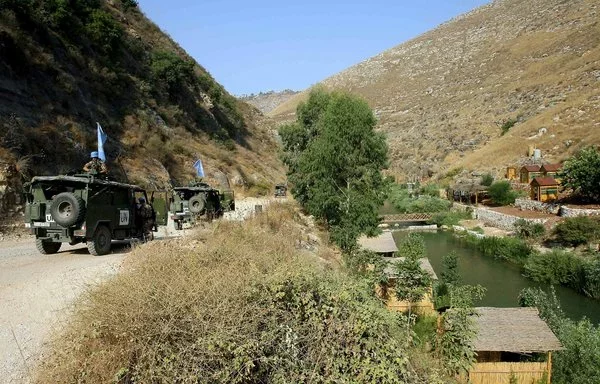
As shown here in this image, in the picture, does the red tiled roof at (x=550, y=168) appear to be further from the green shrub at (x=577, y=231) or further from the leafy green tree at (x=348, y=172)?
the leafy green tree at (x=348, y=172)

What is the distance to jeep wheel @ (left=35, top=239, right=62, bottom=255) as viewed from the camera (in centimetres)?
1202

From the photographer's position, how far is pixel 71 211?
1130 cm

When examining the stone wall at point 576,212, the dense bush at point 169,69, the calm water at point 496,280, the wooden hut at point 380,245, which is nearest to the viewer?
the calm water at point 496,280

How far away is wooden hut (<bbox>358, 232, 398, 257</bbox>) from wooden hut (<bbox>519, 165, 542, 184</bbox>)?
1226 inches

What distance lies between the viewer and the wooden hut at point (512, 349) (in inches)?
581

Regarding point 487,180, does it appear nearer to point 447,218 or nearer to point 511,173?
point 511,173

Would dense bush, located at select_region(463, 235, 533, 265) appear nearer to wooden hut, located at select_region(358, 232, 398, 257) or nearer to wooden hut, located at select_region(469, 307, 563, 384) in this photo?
wooden hut, located at select_region(358, 232, 398, 257)

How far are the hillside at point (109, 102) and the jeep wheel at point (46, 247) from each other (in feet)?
16.3

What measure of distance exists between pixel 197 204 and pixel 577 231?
89.9ft

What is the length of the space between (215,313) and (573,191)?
155 ft

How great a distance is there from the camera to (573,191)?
44.5 metres

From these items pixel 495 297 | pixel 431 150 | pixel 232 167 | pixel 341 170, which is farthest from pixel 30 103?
pixel 431 150

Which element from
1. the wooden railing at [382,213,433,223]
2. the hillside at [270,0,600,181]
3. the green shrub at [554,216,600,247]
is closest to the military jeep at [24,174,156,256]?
the green shrub at [554,216,600,247]

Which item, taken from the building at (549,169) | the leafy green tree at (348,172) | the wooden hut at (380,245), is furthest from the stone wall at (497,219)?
the leafy green tree at (348,172)
